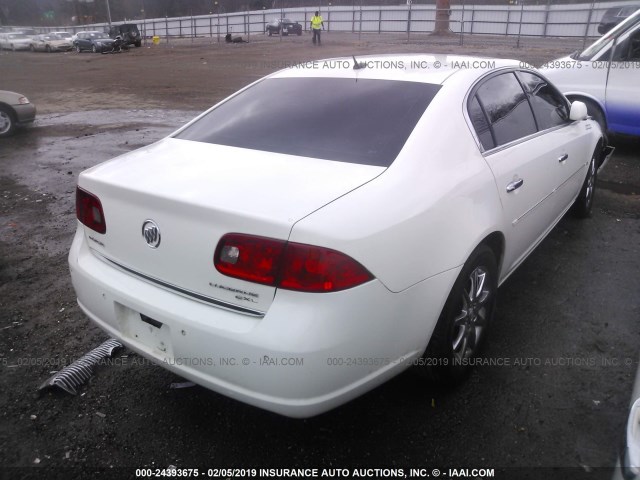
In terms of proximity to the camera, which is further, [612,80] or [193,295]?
[612,80]

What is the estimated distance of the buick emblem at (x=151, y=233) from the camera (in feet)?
7.50

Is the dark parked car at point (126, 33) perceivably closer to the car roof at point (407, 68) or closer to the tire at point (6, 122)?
the tire at point (6, 122)

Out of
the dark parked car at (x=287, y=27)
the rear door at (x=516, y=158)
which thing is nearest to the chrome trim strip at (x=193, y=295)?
the rear door at (x=516, y=158)

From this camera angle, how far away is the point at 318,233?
199 cm

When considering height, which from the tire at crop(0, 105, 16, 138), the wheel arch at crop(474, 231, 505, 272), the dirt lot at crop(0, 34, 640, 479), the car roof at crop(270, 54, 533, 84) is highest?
the car roof at crop(270, 54, 533, 84)

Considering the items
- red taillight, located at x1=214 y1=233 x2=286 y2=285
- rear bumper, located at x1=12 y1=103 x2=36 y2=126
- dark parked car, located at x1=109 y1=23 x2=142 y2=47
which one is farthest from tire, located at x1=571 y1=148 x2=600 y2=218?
dark parked car, located at x1=109 y1=23 x2=142 y2=47

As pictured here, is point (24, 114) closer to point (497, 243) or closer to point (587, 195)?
point (587, 195)

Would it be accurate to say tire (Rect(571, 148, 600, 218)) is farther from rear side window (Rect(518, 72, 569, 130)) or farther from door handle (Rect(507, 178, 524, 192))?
door handle (Rect(507, 178, 524, 192))

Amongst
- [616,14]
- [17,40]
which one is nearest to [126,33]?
[17,40]

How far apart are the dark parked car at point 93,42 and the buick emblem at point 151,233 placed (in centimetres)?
3956

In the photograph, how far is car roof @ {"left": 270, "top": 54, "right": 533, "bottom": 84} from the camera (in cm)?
308

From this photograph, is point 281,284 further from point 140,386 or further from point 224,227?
point 140,386

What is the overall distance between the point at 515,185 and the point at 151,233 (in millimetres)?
2017

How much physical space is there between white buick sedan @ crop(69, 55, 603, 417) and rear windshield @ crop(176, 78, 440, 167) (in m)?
0.01
